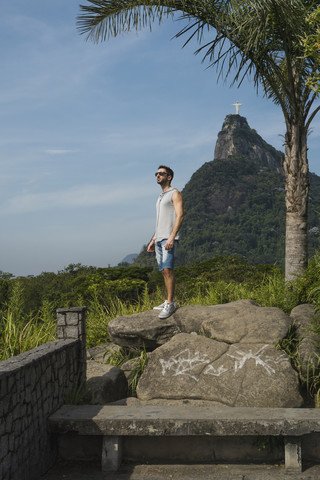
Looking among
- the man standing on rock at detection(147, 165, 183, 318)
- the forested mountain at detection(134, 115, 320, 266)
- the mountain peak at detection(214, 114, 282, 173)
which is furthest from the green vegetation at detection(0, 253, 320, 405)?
the mountain peak at detection(214, 114, 282, 173)

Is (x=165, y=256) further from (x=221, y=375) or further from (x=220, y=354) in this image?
(x=221, y=375)

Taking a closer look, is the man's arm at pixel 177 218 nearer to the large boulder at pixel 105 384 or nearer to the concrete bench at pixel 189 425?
the large boulder at pixel 105 384

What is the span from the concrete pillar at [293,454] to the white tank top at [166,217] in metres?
3.15

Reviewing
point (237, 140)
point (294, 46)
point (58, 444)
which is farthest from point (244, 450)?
point (237, 140)

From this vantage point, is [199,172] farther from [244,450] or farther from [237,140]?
[244,450]

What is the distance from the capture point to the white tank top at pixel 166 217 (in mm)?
7129

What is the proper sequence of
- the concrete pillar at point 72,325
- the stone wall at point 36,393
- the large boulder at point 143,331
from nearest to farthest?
the stone wall at point 36,393
the concrete pillar at point 72,325
the large boulder at point 143,331

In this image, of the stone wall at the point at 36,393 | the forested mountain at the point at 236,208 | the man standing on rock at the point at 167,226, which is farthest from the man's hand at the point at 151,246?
the forested mountain at the point at 236,208

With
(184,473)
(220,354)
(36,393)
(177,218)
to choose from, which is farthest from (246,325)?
(36,393)

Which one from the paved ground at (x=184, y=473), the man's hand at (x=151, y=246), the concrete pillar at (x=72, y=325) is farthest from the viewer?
the man's hand at (x=151, y=246)

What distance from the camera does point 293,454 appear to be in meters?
4.93

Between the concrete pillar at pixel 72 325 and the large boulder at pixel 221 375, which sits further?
the concrete pillar at pixel 72 325

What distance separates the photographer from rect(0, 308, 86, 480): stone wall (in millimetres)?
4188

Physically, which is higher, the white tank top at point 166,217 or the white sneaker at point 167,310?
the white tank top at point 166,217
